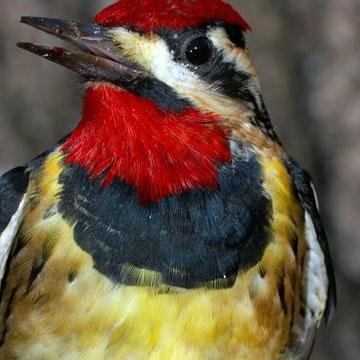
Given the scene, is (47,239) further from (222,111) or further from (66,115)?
(66,115)

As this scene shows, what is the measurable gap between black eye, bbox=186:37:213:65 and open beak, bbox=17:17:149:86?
0.20 m


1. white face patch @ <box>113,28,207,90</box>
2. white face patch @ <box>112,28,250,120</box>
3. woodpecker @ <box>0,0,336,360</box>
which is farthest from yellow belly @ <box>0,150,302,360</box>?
white face patch @ <box>113,28,207,90</box>

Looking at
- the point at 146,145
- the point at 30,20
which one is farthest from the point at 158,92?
the point at 30,20

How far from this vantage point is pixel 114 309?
367cm

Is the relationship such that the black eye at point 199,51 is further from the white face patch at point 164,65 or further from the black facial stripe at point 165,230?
the black facial stripe at point 165,230

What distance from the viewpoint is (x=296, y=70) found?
24.7 feet

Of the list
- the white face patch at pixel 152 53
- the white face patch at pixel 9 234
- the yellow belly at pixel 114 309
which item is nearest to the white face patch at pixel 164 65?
the white face patch at pixel 152 53

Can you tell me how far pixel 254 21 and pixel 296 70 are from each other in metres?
0.51

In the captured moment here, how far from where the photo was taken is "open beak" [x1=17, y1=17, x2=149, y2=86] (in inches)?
134

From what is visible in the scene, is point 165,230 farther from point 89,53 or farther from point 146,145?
point 89,53

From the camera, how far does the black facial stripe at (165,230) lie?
3.66 meters

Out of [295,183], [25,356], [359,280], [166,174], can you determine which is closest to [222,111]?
[166,174]

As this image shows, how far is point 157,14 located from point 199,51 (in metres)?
0.21

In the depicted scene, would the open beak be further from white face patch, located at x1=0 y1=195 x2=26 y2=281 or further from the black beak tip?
white face patch, located at x1=0 y1=195 x2=26 y2=281
